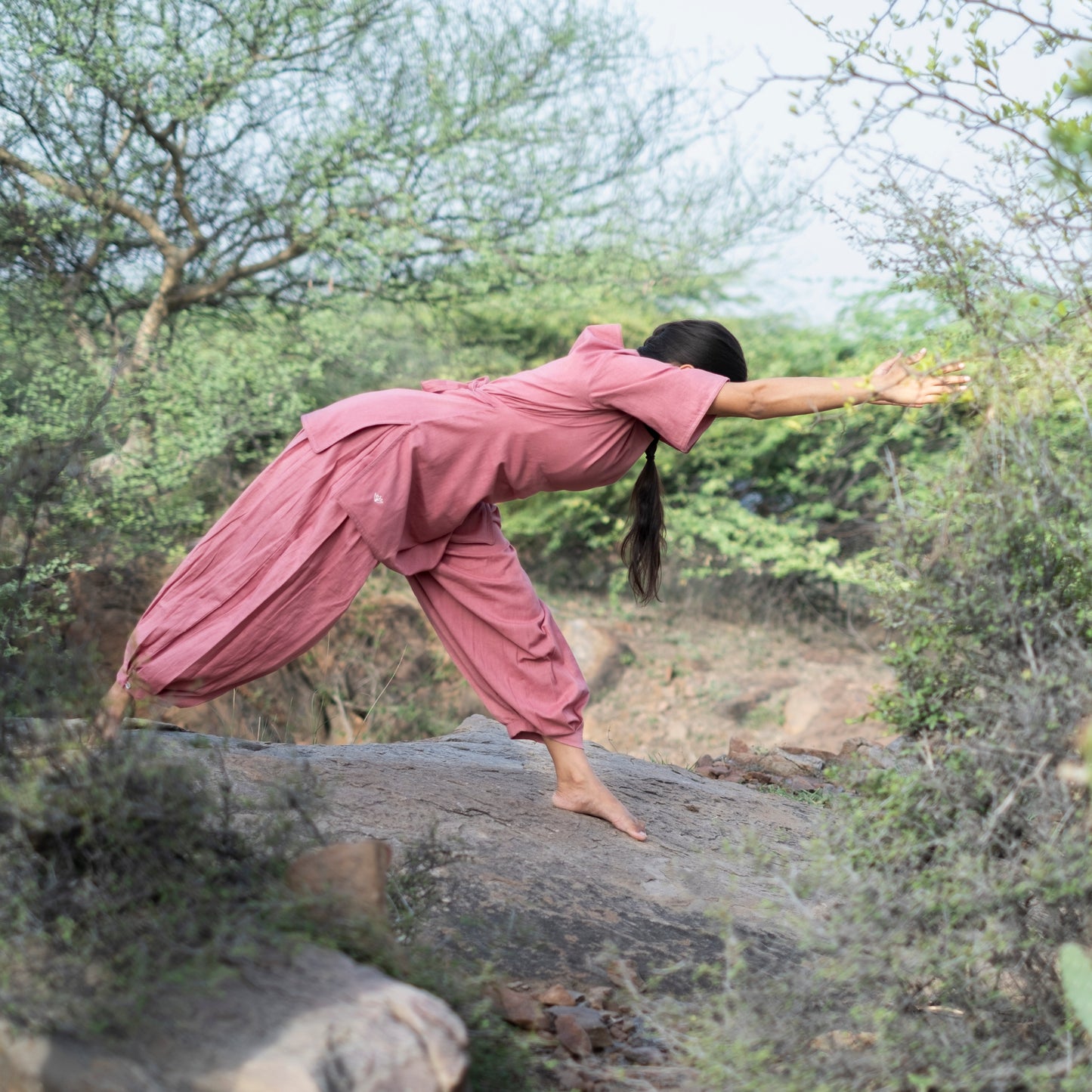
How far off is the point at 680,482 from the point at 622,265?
2091 millimetres

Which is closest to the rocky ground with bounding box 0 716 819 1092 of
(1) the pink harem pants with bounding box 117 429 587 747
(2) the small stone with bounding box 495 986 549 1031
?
(2) the small stone with bounding box 495 986 549 1031

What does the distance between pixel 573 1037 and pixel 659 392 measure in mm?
1578

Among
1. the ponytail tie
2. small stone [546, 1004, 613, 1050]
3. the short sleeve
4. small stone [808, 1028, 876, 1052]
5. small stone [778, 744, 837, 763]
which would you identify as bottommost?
small stone [778, 744, 837, 763]

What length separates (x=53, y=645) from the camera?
243 centimetres

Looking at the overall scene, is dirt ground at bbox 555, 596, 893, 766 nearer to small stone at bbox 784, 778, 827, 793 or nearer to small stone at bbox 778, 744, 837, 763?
small stone at bbox 778, 744, 837, 763

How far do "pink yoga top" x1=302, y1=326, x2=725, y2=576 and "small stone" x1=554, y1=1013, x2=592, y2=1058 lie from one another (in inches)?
53.7

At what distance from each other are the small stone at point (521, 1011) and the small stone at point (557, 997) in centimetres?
7

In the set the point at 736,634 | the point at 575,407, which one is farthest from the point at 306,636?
the point at 736,634

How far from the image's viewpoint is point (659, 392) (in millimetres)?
2910

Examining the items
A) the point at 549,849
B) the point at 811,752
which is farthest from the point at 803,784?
the point at 549,849

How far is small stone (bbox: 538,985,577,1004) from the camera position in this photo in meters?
2.40

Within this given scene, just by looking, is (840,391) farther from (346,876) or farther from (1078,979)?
(346,876)

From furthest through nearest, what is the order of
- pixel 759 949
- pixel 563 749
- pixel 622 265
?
1. pixel 622 265
2. pixel 563 749
3. pixel 759 949

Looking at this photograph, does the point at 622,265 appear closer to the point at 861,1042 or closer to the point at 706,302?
the point at 706,302
